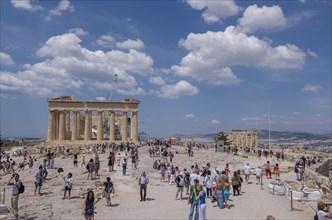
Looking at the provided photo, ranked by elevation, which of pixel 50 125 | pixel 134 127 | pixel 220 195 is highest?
pixel 50 125

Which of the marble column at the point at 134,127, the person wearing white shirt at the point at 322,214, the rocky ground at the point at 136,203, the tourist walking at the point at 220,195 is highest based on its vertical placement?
the marble column at the point at 134,127

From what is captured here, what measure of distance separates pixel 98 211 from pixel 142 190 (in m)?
3.45

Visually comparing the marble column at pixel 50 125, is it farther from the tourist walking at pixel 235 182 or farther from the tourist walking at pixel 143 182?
the tourist walking at pixel 235 182

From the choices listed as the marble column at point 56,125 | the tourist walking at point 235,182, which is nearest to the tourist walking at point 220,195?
the tourist walking at point 235,182

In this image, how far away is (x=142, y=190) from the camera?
795 inches

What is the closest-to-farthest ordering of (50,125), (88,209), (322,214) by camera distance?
(322,214), (88,209), (50,125)

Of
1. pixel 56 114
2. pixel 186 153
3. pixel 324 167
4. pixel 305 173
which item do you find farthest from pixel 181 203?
pixel 56 114

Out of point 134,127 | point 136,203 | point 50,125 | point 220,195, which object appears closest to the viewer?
point 220,195

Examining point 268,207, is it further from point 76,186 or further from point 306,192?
point 76,186

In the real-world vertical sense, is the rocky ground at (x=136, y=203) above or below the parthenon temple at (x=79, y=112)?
below

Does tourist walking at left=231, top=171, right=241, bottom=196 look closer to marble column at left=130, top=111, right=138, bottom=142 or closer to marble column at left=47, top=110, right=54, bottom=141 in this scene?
marble column at left=130, top=111, right=138, bottom=142

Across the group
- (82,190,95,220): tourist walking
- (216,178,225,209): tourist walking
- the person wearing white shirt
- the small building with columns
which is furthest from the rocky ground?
the small building with columns

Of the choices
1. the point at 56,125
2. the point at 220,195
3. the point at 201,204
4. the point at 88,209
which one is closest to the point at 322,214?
the point at 201,204

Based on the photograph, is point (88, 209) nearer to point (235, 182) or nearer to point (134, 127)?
point (235, 182)
